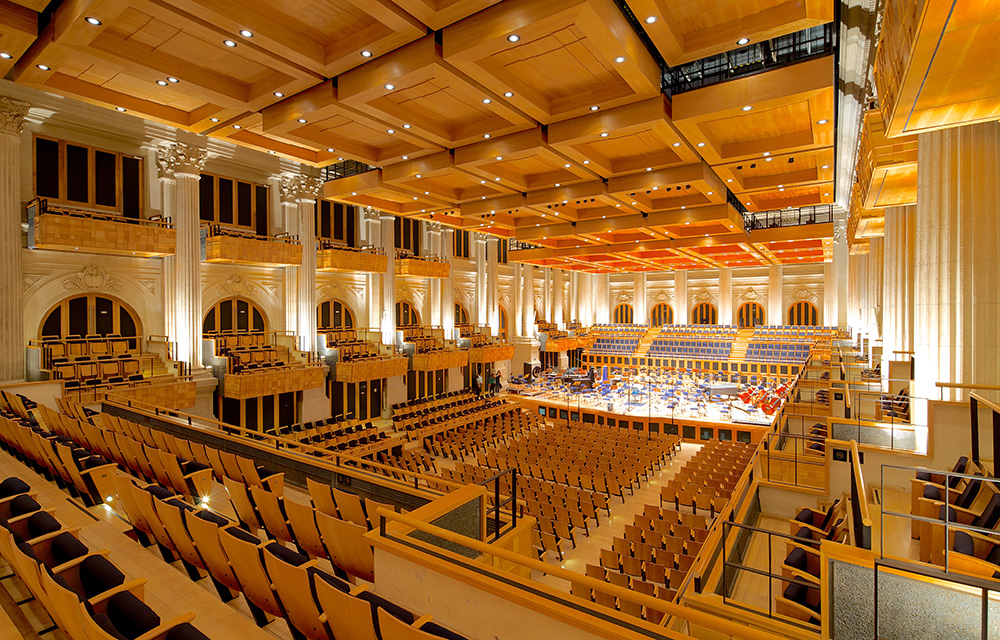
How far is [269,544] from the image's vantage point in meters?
3.57

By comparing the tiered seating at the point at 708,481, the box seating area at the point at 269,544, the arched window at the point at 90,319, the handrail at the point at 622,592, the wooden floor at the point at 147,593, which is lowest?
the tiered seating at the point at 708,481

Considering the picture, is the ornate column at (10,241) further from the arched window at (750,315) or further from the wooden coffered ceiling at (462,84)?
the arched window at (750,315)

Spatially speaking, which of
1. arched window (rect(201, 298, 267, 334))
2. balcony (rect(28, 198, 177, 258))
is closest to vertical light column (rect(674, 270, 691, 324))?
arched window (rect(201, 298, 267, 334))

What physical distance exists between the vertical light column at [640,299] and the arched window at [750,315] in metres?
6.46

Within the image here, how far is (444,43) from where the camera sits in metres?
5.69

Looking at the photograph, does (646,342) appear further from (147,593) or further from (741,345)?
(147,593)

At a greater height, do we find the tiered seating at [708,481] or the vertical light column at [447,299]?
the vertical light column at [447,299]

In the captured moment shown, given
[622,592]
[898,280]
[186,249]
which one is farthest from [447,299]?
[622,592]

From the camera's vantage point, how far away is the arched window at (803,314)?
3219cm

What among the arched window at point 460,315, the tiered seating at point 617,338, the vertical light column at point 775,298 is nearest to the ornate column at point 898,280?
the arched window at point 460,315

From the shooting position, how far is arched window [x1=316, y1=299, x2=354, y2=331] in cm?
1967

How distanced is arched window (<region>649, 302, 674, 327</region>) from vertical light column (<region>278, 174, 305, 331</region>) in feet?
88.2

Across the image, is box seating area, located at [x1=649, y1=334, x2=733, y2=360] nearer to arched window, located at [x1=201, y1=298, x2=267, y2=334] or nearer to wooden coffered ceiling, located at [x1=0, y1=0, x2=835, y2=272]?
wooden coffered ceiling, located at [x1=0, y1=0, x2=835, y2=272]

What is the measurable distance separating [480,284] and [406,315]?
480 centimetres
